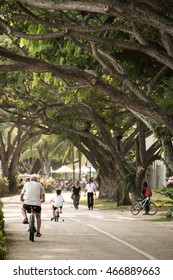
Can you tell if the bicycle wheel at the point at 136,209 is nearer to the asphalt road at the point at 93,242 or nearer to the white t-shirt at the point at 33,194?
the asphalt road at the point at 93,242

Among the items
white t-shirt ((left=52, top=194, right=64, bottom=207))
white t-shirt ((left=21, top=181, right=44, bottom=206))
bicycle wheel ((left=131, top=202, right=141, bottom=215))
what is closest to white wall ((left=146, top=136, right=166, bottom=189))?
bicycle wheel ((left=131, top=202, right=141, bottom=215))

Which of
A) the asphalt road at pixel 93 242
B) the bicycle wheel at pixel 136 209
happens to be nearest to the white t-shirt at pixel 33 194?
the asphalt road at pixel 93 242

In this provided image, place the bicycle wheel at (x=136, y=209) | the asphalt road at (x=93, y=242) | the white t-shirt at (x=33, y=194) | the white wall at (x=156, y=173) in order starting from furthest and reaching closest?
the white wall at (x=156, y=173), the bicycle wheel at (x=136, y=209), the white t-shirt at (x=33, y=194), the asphalt road at (x=93, y=242)

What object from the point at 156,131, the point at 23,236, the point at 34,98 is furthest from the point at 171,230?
the point at 34,98

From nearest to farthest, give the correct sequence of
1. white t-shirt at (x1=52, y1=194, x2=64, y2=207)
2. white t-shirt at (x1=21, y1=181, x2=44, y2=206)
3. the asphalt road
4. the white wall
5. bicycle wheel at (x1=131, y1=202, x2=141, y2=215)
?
the asphalt road < white t-shirt at (x1=21, y1=181, x2=44, y2=206) < white t-shirt at (x1=52, y1=194, x2=64, y2=207) < bicycle wheel at (x1=131, y1=202, x2=141, y2=215) < the white wall

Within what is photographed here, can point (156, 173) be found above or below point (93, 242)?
above

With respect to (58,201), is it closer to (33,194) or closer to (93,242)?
(33,194)

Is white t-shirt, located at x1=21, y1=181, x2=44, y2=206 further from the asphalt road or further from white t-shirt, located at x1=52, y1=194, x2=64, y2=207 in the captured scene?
white t-shirt, located at x1=52, y1=194, x2=64, y2=207

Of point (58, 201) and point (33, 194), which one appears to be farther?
point (58, 201)

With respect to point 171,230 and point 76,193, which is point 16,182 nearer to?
point 76,193

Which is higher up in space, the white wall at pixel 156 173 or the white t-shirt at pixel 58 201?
the white wall at pixel 156 173

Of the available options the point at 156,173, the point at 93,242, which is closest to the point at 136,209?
the point at 93,242

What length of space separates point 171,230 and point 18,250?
27.8 ft

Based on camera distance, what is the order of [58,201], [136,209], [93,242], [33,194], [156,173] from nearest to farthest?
[93,242] → [33,194] → [58,201] → [136,209] → [156,173]
